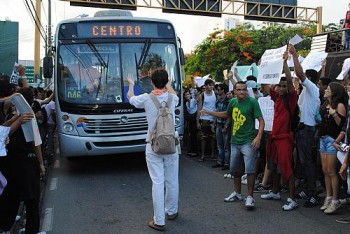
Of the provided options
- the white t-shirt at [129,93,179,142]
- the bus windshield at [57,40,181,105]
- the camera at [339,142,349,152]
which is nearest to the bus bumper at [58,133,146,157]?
the bus windshield at [57,40,181,105]

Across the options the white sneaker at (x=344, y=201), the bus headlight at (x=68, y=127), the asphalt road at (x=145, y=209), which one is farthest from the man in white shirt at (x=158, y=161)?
the bus headlight at (x=68, y=127)

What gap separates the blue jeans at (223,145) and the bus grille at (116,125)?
A: 6.13ft

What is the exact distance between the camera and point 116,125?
844 cm

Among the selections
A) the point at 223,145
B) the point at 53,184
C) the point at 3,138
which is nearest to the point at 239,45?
the point at 223,145

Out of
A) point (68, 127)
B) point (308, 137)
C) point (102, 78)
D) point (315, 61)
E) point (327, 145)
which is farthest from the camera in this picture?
point (102, 78)

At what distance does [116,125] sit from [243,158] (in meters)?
3.14

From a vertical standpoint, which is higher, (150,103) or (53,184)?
(150,103)

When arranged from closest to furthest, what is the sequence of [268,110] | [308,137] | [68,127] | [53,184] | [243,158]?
[308,137] < [243,158] < [268,110] < [53,184] < [68,127]

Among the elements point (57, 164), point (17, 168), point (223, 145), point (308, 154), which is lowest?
point (57, 164)

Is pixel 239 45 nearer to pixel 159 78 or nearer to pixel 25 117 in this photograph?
pixel 159 78

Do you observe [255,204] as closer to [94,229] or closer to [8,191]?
[94,229]

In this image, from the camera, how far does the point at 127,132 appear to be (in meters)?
8.50

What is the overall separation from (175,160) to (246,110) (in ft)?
4.42

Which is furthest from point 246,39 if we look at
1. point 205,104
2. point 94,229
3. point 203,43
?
point 94,229
